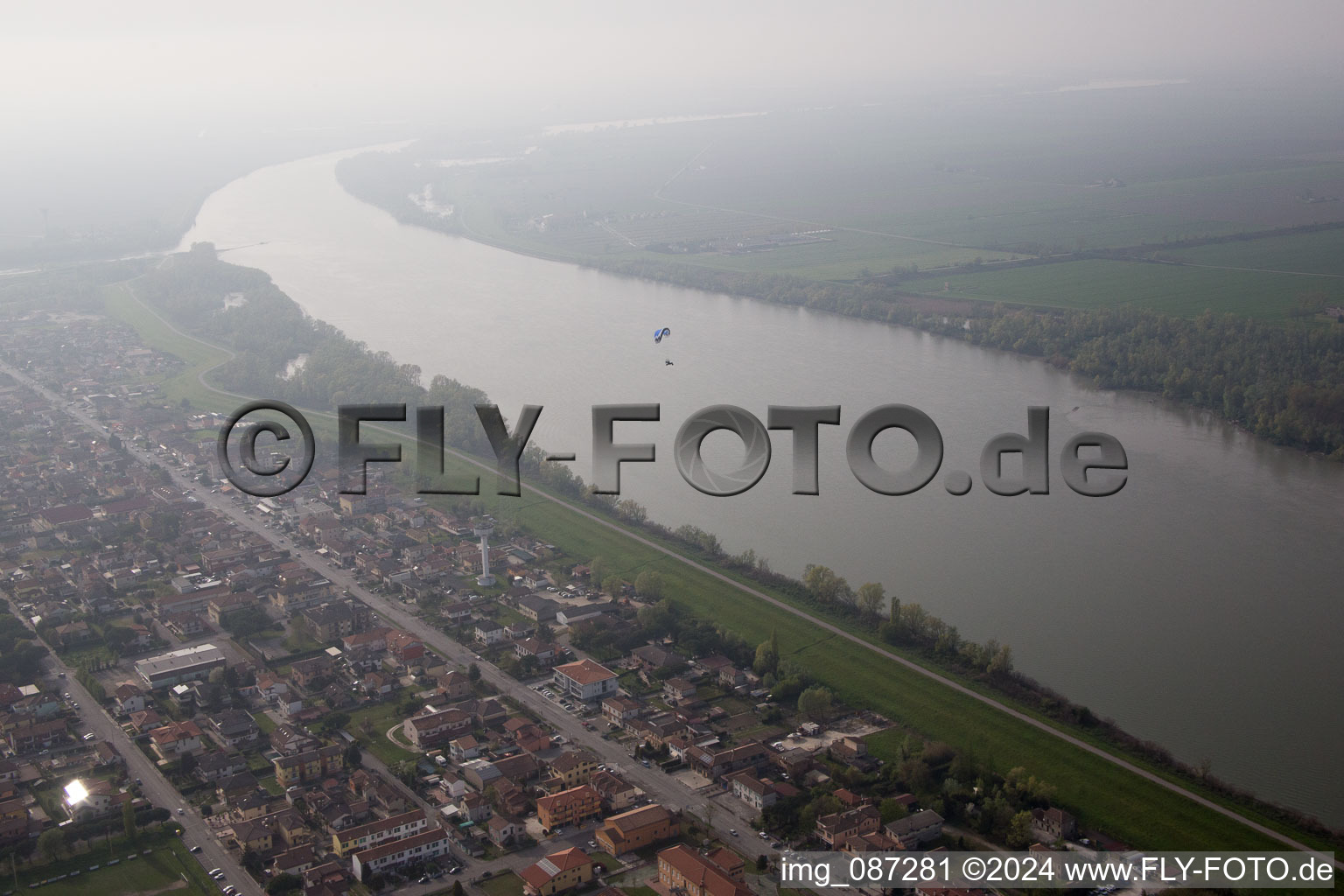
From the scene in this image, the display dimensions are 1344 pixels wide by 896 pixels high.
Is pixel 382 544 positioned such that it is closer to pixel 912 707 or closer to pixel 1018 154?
pixel 912 707

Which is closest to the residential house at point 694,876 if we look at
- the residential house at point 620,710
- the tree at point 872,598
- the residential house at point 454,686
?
the residential house at point 620,710

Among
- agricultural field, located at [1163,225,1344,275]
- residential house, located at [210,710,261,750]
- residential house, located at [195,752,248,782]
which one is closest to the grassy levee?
residential house, located at [210,710,261,750]

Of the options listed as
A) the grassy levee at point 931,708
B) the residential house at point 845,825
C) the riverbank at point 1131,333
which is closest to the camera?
the residential house at point 845,825

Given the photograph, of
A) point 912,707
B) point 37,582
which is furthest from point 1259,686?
point 37,582

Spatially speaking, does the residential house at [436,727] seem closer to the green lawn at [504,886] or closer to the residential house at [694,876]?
the green lawn at [504,886]

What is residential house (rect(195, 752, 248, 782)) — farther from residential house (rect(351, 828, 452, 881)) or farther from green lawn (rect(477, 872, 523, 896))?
green lawn (rect(477, 872, 523, 896))

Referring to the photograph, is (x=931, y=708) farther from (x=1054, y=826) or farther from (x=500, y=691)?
(x=500, y=691)

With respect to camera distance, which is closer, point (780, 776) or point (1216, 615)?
point (780, 776)
